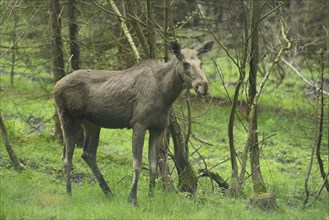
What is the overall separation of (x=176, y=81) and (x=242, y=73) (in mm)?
2176

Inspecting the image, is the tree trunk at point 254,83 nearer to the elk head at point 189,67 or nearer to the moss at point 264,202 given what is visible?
the moss at point 264,202

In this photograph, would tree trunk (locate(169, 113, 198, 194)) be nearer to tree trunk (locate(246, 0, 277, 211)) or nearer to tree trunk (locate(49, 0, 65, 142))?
tree trunk (locate(246, 0, 277, 211))

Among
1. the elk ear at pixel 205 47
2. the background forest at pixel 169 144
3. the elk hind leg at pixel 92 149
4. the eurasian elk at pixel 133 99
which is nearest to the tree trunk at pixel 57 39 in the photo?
the background forest at pixel 169 144

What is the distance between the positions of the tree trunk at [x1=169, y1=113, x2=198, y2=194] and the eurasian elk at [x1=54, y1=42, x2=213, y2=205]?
195 cm

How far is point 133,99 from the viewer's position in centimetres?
1121

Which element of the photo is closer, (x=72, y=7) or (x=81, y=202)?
(x=81, y=202)

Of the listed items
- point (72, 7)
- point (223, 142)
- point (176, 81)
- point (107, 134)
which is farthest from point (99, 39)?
point (176, 81)

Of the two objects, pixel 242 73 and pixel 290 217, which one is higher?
pixel 242 73

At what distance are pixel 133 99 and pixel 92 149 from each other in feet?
4.62

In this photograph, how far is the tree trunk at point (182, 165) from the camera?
13367 millimetres

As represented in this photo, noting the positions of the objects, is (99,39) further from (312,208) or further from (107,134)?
(312,208)

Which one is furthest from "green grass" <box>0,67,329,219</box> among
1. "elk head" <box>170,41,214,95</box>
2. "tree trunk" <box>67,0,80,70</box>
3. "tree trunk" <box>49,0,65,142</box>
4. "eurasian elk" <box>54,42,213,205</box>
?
"tree trunk" <box>67,0,80,70</box>

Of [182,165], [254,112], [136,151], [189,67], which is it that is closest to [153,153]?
[136,151]

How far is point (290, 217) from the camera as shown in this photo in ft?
37.1
